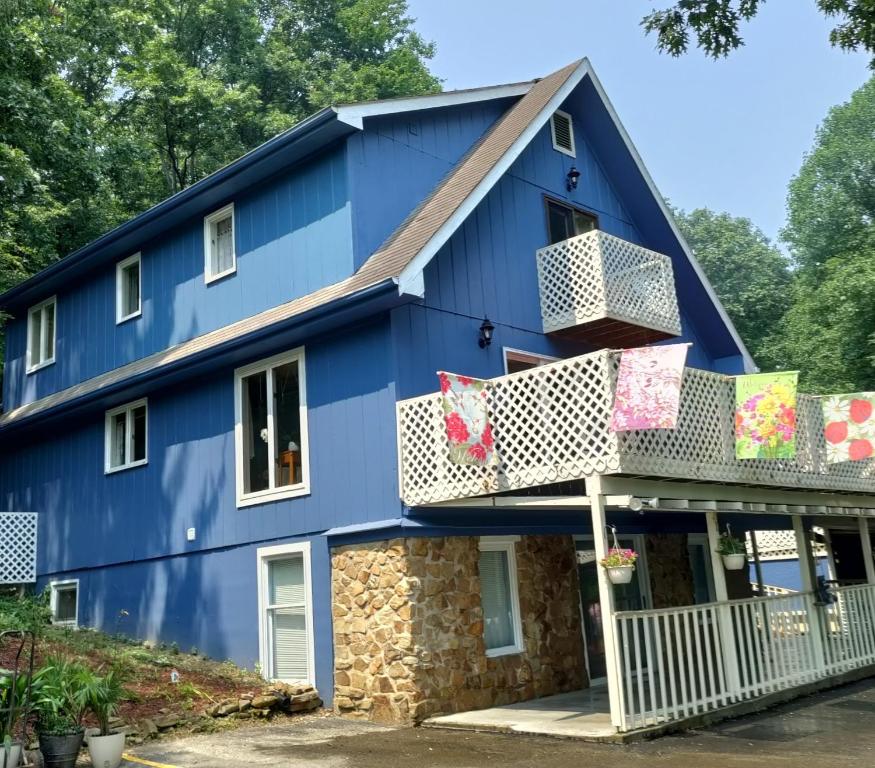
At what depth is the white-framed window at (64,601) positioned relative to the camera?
1639 centimetres

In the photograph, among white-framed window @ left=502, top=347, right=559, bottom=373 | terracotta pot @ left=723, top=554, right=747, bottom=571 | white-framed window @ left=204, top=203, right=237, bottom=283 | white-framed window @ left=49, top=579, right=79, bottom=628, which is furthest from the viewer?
white-framed window @ left=49, top=579, right=79, bottom=628

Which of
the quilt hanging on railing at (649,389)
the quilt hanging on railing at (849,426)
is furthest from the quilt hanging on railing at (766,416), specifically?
the quilt hanging on railing at (849,426)

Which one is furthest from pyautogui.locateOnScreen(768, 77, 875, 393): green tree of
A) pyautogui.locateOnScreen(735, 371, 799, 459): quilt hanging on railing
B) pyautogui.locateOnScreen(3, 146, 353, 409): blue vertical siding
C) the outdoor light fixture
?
pyautogui.locateOnScreen(3, 146, 353, 409): blue vertical siding

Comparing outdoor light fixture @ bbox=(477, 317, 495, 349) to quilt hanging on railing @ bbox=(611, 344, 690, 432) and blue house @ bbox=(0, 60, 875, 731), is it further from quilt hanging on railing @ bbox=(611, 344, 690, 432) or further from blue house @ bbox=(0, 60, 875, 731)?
quilt hanging on railing @ bbox=(611, 344, 690, 432)

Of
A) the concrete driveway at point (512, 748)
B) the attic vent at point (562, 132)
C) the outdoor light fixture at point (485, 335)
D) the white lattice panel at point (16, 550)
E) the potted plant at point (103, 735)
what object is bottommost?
the concrete driveway at point (512, 748)

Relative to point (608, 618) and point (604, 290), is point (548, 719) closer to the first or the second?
point (608, 618)

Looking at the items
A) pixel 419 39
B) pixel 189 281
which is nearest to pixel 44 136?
pixel 189 281

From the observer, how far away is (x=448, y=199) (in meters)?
13.0

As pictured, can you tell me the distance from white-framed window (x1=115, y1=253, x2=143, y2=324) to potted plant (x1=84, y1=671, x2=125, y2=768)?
9576mm

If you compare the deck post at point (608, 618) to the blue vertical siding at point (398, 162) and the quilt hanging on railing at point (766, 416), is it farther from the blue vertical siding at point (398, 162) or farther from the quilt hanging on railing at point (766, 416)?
the blue vertical siding at point (398, 162)

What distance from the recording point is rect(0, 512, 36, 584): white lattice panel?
55.5ft

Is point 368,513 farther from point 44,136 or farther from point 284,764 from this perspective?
point 44,136

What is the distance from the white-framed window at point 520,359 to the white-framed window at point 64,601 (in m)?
8.95

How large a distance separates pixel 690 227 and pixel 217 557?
4332 centimetres
